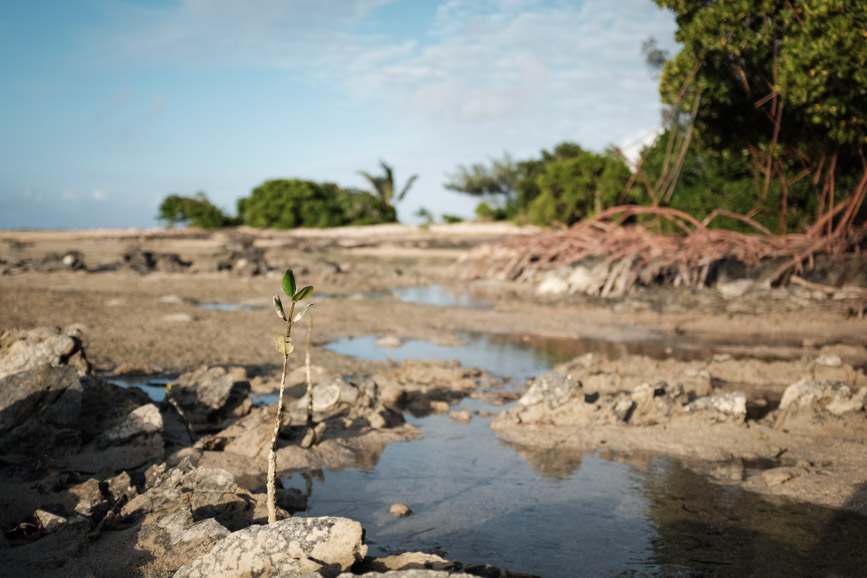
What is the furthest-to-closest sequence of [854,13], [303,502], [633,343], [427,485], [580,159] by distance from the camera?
1. [580,159]
2. [633,343]
3. [854,13]
4. [427,485]
5. [303,502]

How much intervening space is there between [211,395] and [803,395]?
4.20 m

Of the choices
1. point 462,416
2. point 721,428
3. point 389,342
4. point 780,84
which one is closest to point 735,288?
point 780,84

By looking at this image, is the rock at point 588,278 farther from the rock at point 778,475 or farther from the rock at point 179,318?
the rock at point 778,475

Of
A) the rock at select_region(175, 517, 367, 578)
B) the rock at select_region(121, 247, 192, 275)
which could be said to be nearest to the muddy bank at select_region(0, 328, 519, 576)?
the rock at select_region(175, 517, 367, 578)

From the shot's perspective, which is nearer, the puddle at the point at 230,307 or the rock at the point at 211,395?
the rock at the point at 211,395

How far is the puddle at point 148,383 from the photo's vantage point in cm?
567

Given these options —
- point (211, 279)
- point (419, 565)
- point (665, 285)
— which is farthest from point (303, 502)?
point (211, 279)

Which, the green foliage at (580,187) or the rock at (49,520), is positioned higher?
the green foliage at (580,187)

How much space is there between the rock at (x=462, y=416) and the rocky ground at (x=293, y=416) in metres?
0.22

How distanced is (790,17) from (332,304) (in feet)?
25.4

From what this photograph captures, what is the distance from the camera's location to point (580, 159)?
26.5 meters

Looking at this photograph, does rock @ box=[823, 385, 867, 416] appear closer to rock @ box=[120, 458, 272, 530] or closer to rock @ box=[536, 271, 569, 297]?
rock @ box=[120, 458, 272, 530]

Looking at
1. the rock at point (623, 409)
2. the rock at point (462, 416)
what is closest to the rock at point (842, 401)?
the rock at point (623, 409)

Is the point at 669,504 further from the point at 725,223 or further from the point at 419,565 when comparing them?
the point at 725,223
